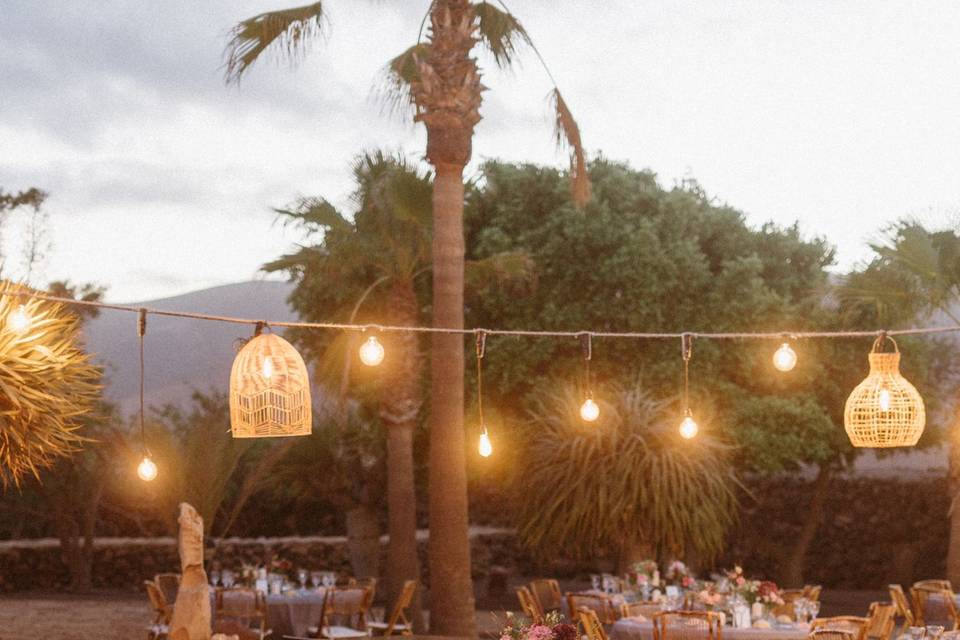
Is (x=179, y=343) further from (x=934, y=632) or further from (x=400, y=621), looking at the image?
(x=934, y=632)

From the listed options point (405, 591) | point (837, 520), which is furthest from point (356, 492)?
point (837, 520)

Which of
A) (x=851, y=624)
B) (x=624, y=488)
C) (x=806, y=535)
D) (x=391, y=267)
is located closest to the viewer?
(x=851, y=624)

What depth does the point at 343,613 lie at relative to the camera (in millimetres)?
12750

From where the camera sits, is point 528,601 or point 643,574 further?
point 643,574

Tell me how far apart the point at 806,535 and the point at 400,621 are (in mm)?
7694

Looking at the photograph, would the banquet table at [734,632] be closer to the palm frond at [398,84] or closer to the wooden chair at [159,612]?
the wooden chair at [159,612]

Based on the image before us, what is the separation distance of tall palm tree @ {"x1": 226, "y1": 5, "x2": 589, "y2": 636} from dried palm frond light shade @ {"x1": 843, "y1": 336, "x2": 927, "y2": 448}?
15.7 feet

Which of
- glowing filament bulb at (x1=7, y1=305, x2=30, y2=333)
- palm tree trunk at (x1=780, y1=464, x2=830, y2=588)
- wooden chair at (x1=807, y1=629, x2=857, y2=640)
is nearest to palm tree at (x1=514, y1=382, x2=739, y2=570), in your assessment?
palm tree trunk at (x1=780, y1=464, x2=830, y2=588)

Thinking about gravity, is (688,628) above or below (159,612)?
above

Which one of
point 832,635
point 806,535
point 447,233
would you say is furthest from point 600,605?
point 806,535

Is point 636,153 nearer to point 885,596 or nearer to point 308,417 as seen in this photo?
point 885,596

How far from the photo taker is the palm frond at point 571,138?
12180mm

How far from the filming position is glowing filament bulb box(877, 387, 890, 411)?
7.83m

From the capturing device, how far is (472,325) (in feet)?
60.3
